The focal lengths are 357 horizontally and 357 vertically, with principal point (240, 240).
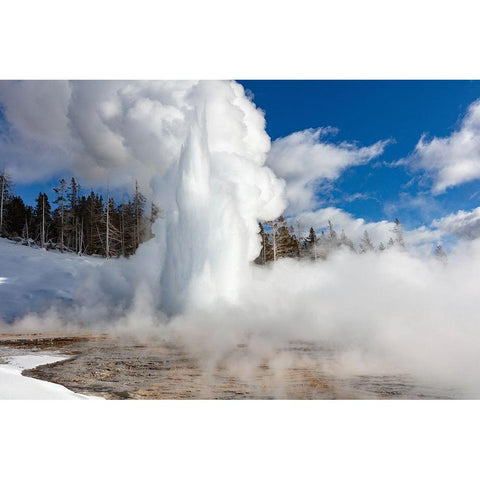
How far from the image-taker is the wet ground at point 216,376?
3.57 metres

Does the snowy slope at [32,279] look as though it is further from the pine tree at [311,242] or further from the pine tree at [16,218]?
the pine tree at [311,242]

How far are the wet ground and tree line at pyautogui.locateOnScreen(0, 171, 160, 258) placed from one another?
15.2m

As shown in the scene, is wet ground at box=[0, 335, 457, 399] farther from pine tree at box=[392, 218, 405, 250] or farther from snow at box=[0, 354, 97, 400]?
pine tree at box=[392, 218, 405, 250]

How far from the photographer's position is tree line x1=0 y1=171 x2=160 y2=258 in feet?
64.7

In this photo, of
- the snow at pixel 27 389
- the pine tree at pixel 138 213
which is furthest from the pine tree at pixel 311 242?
the snow at pixel 27 389

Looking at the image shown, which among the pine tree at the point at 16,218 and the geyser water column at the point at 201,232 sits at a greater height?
the pine tree at the point at 16,218

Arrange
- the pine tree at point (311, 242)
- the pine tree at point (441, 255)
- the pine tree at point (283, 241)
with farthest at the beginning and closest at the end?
the pine tree at point (311, 242) < the pine tree at point (283, 241) < the pine tree at point (441, 255)

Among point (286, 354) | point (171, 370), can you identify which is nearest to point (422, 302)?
point (286, 354)

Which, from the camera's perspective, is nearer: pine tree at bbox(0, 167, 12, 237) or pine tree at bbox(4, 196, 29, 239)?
pine tree at bbox(0, 167, 12, 237)

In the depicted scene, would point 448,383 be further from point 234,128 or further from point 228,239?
point 234,128

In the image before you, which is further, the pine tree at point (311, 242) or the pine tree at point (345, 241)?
the pine tree at point (311, 242)

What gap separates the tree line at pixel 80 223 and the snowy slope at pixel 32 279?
15.3 feet

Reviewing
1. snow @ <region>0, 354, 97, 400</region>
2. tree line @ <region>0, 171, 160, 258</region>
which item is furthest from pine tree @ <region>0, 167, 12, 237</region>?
snow @ <region>0, 354, 97, 400</region>
